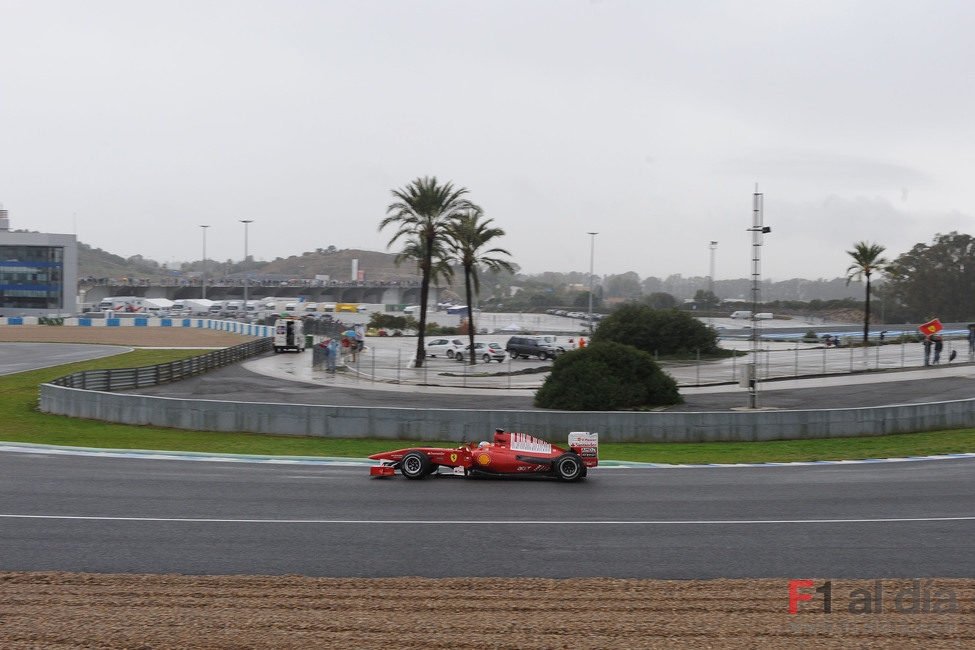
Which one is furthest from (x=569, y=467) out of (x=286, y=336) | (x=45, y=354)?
(x=45, y=354)

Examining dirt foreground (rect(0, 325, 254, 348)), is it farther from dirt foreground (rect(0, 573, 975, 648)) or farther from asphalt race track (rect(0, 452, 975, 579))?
dirt foreground (rect(0, 573, 975, 648))

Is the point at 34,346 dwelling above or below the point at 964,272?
below

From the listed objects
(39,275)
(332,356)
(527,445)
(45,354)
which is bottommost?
(45,354)

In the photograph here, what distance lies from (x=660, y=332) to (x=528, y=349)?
9057 mm

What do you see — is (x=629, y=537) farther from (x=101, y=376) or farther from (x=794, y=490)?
(x=101, y=376)

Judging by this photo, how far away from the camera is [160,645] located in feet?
27.6

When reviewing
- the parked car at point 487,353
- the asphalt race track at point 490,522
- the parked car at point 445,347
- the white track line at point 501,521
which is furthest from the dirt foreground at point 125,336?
the white track line at point 501,521

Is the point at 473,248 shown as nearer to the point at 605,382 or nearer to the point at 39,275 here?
the point at 605,382

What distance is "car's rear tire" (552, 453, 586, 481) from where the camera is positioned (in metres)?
17.6

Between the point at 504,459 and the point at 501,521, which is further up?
the point at 504,459

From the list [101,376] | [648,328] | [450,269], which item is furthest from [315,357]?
[648,328]

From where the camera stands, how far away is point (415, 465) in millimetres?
17719

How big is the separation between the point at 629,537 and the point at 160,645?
23.3ft

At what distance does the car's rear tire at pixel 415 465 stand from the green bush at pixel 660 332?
38.3 meters
